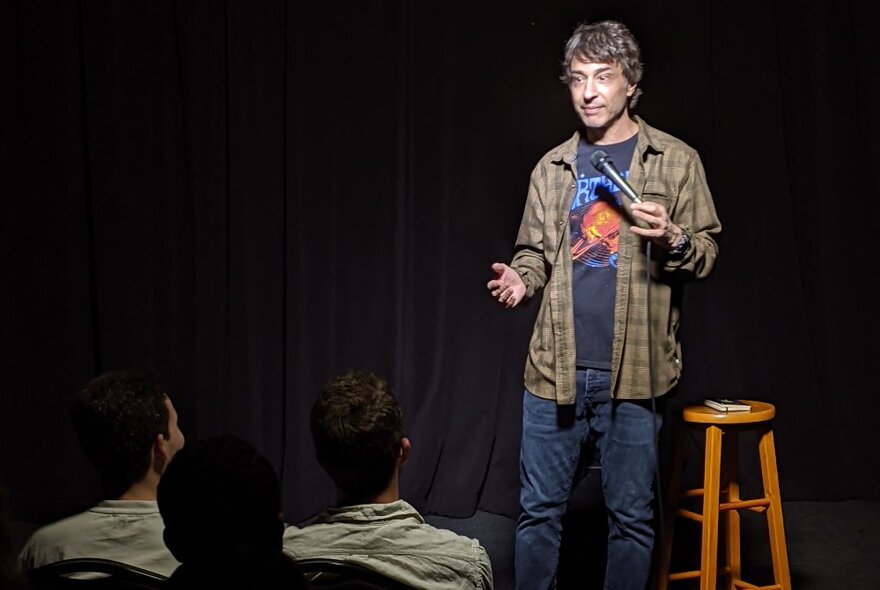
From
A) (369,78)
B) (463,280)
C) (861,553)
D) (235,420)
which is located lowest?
(861,553)

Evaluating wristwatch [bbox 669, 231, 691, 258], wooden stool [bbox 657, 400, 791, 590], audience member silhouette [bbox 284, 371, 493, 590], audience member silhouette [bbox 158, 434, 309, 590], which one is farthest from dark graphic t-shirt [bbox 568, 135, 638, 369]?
audience member silhouette [bbox 158, 434, 309, 590]

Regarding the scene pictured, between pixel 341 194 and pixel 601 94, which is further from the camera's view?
pixel 341 194

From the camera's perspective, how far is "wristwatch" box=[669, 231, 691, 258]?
2051mm

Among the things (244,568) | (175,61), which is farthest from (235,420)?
(244,568)

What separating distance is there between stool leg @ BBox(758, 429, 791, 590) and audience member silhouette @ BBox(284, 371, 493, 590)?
120cm

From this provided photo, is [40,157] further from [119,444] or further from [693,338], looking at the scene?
[693,338]

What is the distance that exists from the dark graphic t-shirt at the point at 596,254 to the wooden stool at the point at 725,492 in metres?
0.41

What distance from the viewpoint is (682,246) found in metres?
2.06

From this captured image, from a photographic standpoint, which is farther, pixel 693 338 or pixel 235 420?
pixel 693 338

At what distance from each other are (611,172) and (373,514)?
96 cm

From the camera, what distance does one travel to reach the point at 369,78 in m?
3.36

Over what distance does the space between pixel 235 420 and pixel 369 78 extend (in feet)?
4.41

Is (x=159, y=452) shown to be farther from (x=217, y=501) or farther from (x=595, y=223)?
(x=595, y=223)

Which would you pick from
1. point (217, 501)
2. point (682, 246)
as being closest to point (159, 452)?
point (217, 501)
